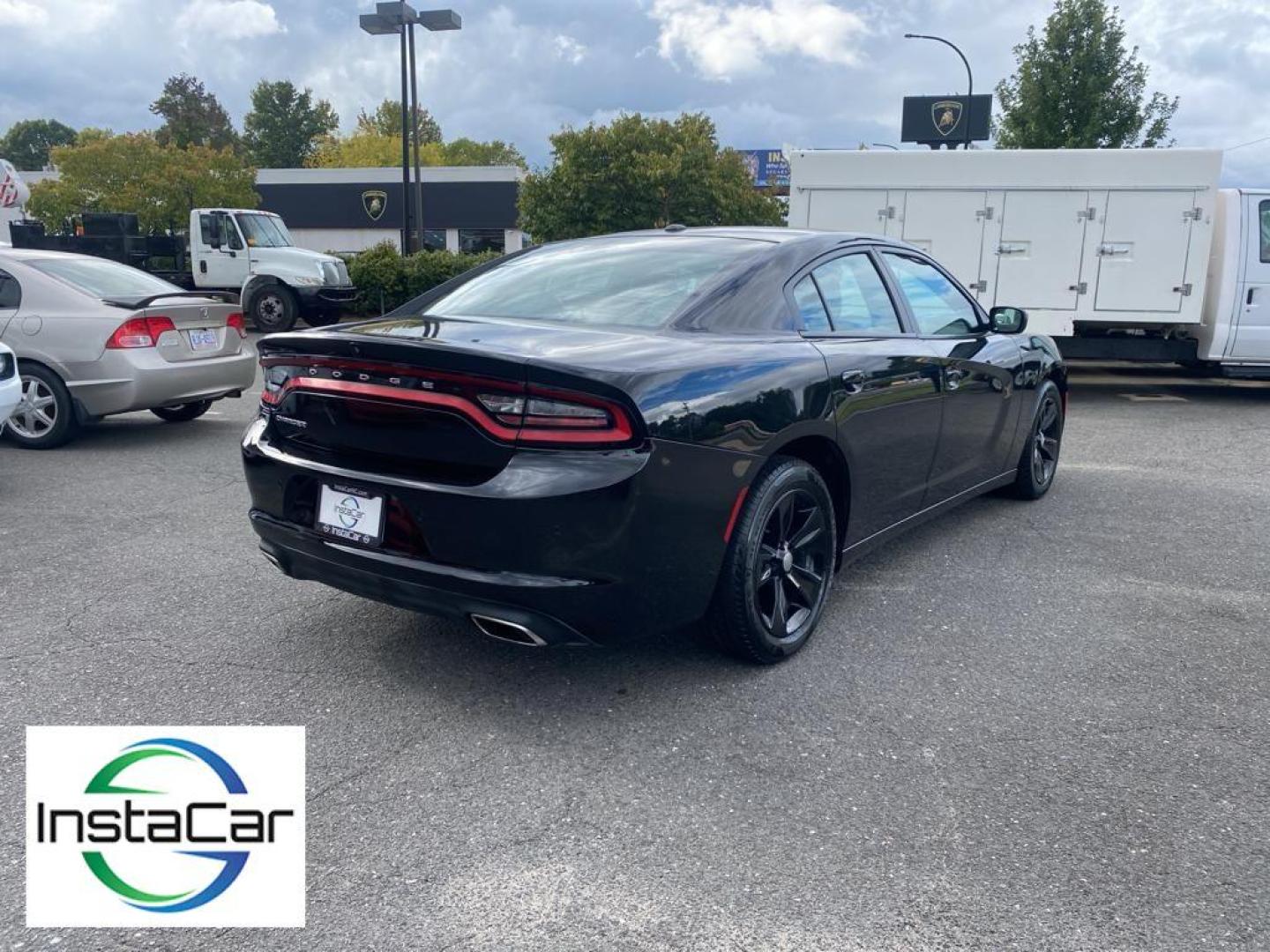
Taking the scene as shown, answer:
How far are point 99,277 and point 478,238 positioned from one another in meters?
37.4

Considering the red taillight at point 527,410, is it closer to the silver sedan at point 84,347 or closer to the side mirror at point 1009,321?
the side mirror at point 1009,321

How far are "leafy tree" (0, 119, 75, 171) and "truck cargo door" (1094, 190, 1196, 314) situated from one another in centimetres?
12441

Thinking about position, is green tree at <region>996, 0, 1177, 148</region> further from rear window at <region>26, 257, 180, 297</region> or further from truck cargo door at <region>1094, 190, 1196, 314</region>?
rear window at <region>26, 257, 180, 297</region>

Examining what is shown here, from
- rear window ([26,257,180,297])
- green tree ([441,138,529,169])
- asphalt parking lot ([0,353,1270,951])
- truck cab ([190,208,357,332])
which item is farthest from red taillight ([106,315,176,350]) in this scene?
green tree ([441,138,529,169])

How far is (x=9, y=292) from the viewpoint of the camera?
24.1 ft

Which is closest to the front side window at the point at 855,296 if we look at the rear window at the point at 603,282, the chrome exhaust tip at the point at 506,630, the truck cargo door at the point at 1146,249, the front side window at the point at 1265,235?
the rear window at the point at 603,282

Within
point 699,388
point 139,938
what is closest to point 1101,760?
point 699,388

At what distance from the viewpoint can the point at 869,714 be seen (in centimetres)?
323

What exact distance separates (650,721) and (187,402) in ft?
19.4

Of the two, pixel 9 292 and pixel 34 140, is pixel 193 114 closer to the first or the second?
pixel 34 140

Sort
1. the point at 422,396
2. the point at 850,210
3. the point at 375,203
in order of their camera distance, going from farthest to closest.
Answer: the point at 375,203, the point at 850,210, the point at 422,396

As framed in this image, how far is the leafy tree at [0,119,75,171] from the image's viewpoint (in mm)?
111062

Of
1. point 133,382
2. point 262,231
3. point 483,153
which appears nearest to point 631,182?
point 262,231

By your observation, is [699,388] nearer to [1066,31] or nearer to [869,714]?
[869,714]
